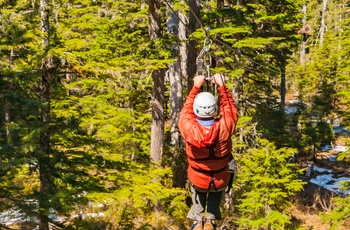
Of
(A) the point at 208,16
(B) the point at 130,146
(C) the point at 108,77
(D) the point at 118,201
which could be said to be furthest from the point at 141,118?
(D) the point at 118,201

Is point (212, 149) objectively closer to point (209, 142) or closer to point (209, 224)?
point (209, 142)

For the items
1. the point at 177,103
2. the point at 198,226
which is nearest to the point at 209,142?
the point at 198,226

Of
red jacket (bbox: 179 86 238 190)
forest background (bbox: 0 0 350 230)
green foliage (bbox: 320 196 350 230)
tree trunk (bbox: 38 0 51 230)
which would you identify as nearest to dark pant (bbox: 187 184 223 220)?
red jacket (bbox: 179 86 238 190)

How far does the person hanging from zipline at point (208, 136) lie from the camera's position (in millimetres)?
4422

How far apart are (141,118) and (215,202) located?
1011cm

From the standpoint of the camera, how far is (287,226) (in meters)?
12.5

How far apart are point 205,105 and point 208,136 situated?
0.36 metres

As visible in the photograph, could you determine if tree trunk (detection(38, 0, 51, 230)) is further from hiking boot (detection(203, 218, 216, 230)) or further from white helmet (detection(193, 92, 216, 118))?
white helmet (detection(193, 92, 216, 118))

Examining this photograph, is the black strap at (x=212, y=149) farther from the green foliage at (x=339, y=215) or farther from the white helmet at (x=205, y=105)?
the green foliage at (x=339, y=215)

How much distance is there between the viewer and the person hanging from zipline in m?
4.42

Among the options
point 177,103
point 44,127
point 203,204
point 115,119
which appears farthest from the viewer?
point 177,103

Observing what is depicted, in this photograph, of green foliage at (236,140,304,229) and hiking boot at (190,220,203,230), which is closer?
hiking boot at (190,220,203,230)

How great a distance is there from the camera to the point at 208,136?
14.5 ft

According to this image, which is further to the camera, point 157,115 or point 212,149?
point 157,115
